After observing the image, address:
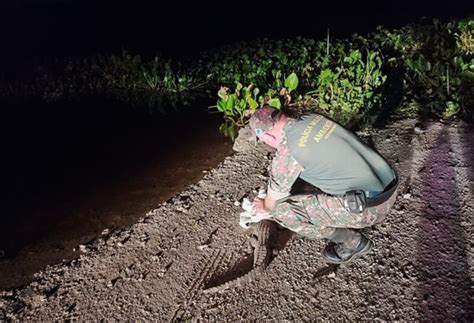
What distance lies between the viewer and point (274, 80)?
591 cm

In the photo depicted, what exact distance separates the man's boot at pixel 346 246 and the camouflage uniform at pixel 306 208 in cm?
8

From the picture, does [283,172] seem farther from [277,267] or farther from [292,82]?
[292,82]

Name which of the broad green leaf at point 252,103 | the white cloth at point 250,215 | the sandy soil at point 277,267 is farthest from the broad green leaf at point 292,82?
the white cloth at point 250,215

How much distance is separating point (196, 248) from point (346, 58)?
322cm

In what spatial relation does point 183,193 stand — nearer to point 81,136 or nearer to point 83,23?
point 81,136

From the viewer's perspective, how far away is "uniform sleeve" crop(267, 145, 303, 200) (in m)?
2.74

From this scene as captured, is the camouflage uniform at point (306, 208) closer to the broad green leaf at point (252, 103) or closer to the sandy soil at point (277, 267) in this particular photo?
the sandy soil at point (277, 267)

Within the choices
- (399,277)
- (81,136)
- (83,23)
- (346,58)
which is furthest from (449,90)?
(83,23)

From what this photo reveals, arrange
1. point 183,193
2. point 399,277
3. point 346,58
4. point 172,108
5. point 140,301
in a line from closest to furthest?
point 399,277, point 140,301, point 183,193, point 346,58, point 172,108

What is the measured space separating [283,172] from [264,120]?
35 cm

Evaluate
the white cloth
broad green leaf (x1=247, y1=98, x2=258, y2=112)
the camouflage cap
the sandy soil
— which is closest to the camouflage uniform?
the camouflage cap

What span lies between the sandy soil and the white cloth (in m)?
0.12

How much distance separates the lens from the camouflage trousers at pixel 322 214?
9.15 ft

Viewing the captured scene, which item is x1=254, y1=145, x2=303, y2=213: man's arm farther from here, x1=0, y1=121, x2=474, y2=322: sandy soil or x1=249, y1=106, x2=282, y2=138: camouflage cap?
x1=0, y1=121, x2=474, y2=322: sandy soil
